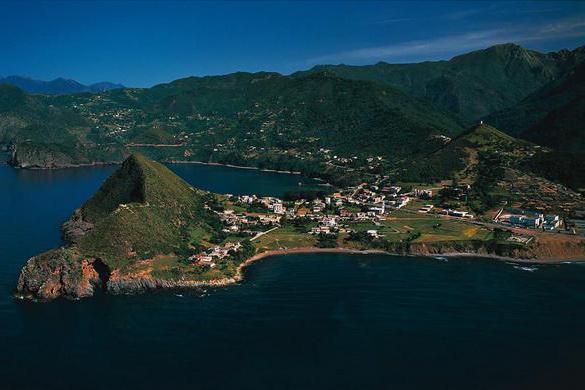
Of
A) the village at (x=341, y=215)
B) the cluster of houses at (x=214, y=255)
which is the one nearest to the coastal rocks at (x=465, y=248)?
the village at (x=341, y=215)

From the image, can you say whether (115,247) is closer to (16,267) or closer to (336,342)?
(16,267)

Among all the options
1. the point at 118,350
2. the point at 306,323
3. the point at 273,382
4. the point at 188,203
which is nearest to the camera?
the point at 273,382

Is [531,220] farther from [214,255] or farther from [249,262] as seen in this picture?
[214,255]

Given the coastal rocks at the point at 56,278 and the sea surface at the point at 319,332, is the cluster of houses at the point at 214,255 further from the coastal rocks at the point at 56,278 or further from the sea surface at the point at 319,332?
the coastal rocks at the point at 56,278

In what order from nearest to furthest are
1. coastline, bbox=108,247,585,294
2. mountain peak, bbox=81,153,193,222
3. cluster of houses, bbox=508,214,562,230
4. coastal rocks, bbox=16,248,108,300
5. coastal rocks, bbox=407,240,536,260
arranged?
1. coastal rocks, bbox=16,248,108,300
2. coastline, bbox=108,247,585,294
3. coastal rocks, bbox=407,240,536,260
4. mountain peak, bbox=81,153,193,222
5. cluster of houses, bbox=508,214,562,230

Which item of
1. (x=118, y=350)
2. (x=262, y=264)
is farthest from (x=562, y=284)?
(x=118, y=350)

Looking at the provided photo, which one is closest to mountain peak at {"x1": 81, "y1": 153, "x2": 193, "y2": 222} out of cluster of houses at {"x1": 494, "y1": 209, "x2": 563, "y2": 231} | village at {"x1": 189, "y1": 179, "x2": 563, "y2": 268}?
village at {"x1": 189, "y1": 179, "x2": 563, "y2": 268}

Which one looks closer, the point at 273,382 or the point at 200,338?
the point at 273,382

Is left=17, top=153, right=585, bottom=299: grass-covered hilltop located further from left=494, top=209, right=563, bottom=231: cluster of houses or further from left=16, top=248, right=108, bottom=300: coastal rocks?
left=494, top=209, right=563, bottom=231: cluster of houses
